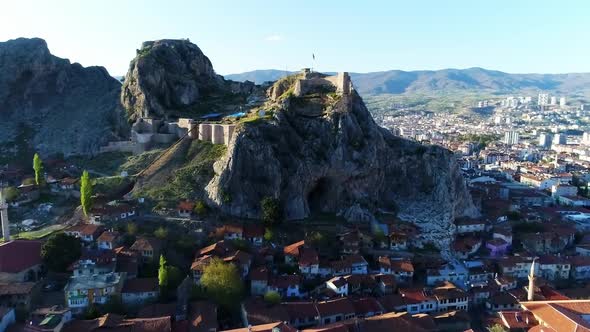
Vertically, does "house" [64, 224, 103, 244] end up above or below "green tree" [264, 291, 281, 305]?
above

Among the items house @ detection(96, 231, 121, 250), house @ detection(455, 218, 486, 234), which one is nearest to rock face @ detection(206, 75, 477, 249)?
house @ detection(455, 218, 486, 234)

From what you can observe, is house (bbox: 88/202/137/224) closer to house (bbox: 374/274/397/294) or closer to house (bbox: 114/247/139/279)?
house (bbox: 114/247/139/279)

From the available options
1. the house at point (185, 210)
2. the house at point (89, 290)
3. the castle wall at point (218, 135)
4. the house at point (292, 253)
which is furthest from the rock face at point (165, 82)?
the house at point (89, 290)

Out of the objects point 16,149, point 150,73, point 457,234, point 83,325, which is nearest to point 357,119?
point 457,234

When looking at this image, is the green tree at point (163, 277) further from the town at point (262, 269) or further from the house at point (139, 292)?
the house at point (139, 292)

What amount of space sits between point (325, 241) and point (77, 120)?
49.7 metres

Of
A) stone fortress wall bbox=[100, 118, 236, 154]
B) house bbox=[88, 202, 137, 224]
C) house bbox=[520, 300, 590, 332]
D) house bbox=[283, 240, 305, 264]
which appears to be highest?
stone fortress wall bbox=[100, 118, 236, 154]

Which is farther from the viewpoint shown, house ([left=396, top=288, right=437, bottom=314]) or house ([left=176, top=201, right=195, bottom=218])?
house ([left=176, top=201, right=195, bottom=218])

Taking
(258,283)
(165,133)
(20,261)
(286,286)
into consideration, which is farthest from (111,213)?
(286,286)

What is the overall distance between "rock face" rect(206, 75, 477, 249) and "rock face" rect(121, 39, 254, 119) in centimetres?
2017

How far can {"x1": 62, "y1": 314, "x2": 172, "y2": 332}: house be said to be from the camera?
30016 millimetres

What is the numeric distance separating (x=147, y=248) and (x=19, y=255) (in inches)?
403

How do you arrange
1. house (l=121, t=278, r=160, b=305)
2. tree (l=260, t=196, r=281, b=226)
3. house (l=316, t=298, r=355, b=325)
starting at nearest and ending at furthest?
house (l=316, t=298, r=355, b=325) < house (l=121, t=278, r=160, b=305) < tree (l=260, t=196, r=281, b=226)

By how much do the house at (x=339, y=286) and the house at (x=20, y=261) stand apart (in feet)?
80.4
